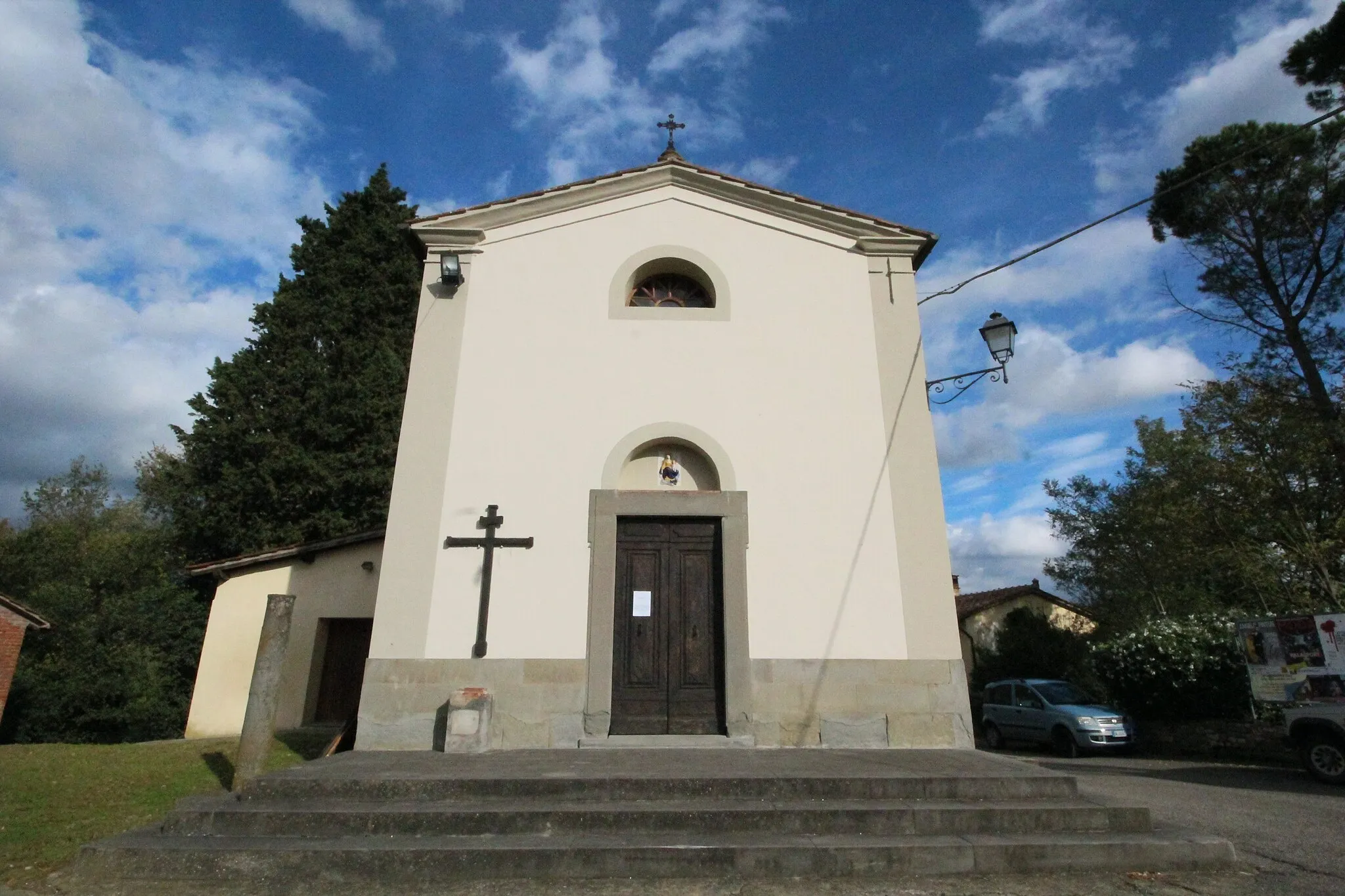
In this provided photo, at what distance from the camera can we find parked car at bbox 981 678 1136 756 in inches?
555

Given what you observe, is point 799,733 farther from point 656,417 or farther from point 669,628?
point 656,417

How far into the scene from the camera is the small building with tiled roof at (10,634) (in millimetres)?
14680

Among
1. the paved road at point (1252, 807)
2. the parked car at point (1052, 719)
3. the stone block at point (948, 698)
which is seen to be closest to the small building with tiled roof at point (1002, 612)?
the parked car at point (1052, 719)

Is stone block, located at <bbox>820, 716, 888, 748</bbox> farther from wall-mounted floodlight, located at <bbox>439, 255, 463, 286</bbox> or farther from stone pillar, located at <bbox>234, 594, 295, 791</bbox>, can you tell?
wall-mounted floodlight, located at <bbox>439, 255, 463, 286</bbox>

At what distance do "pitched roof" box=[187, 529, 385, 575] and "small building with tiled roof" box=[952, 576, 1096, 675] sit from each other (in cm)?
2129

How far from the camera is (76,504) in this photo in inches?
1192

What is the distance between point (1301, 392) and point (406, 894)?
20.2 meters

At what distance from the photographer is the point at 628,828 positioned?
16.0ft

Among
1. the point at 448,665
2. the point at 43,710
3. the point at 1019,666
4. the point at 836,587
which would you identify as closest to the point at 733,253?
the point at 836,587

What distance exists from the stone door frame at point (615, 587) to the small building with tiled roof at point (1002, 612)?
21.0 metres

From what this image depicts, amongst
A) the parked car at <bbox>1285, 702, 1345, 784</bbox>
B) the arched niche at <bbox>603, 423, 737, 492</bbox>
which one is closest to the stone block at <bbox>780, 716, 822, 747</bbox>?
the arched niche at <bbox>603, 423, 737, 492</bbox>

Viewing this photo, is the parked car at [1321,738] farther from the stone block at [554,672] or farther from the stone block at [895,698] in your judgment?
the stone block at [554,672]

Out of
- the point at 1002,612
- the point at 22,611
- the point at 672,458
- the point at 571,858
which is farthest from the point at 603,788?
the point at 1002,612

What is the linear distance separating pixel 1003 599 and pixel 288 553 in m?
25.8
